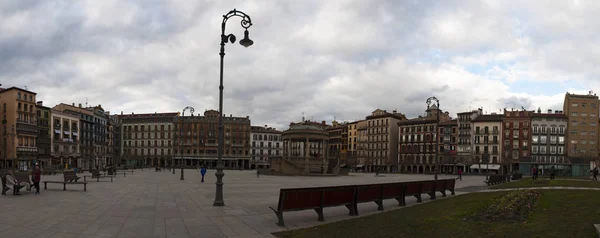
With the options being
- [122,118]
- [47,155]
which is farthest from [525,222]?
[122,118]

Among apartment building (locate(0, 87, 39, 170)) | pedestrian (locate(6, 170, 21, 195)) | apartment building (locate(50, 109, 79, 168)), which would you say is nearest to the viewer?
pedestrian (locate(6, 170, 21, 195))

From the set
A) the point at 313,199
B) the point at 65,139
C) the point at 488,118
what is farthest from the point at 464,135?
the point at 313,199

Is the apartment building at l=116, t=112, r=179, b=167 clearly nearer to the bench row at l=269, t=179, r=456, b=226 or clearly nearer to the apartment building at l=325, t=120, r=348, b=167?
the apartment building at l=325, t=120, r=348, b=167

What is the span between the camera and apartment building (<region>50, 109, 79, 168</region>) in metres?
87.9

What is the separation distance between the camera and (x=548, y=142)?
320ft

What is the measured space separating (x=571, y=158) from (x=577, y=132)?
7483 millimetres

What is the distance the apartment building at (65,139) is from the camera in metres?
87.9

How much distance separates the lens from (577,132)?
9831 cm

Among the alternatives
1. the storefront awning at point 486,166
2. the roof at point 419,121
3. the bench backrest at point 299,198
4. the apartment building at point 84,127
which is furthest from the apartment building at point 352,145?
the bench backrest at point 299,198

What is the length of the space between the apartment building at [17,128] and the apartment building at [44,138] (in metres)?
3.15

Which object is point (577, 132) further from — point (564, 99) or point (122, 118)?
point (122, 118)

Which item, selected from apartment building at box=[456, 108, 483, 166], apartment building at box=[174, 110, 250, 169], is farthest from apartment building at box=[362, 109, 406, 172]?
apartment building at box=[174, 110, 250, 169]

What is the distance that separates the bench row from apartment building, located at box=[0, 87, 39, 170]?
259 ft

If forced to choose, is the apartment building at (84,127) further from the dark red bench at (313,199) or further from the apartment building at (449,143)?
the dark red bench at (313,199)
